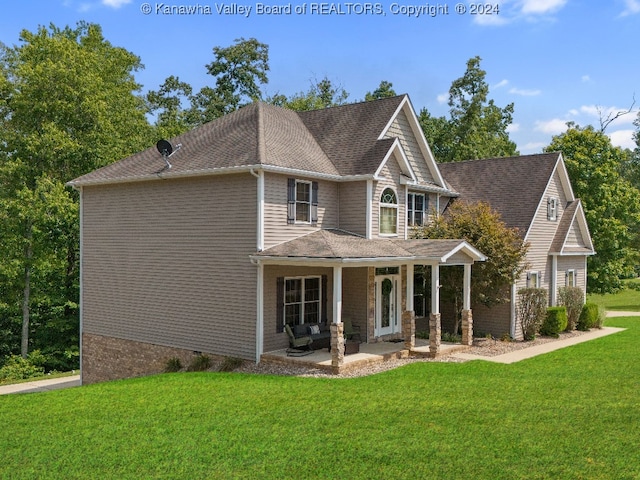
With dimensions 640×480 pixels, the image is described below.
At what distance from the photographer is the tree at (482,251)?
21.2m

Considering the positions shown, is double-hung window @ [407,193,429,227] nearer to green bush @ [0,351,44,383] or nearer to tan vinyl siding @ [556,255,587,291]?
tan vinyl siding @ [556,255,587,291]

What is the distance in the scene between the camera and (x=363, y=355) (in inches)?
695

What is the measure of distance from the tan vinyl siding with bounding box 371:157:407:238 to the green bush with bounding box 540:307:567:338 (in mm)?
7430

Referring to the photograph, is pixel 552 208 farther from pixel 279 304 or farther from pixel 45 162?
pixel 45 162

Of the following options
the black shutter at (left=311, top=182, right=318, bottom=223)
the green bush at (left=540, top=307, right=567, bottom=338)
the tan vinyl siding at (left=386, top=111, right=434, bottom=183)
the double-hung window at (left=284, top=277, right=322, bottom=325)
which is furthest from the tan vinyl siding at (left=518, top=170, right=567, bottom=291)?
the black shutter at (left=311, top=182, right=318, bottom=223)

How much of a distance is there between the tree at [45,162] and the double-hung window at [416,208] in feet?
53.6

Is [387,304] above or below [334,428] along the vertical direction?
above

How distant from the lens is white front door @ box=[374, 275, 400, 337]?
21.1 metres

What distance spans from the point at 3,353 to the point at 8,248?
588 cm

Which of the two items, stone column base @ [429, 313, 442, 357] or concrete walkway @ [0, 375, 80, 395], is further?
concrete walkway @ [0, 375, 80, 395]

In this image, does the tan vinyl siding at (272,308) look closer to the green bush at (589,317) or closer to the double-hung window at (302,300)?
the double-hung window at (302,300)

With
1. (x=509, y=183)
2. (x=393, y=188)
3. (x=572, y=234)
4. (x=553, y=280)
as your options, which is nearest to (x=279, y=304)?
(x=393, y=188)

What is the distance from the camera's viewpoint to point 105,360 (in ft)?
71.3

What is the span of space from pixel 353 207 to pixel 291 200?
260 centimetres
